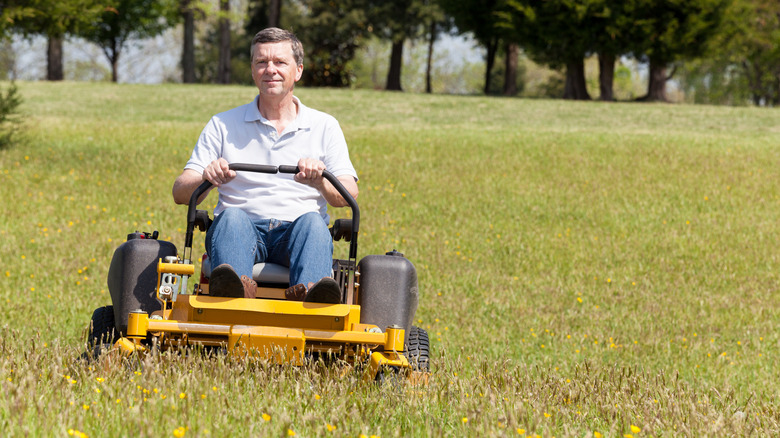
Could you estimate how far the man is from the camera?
12.4ft

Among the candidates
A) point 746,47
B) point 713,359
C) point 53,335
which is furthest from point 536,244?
point 746,47

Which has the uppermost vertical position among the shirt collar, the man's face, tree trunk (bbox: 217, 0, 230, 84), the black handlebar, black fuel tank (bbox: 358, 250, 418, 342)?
tree trunk (bbox: 217, 0, 230, 84)

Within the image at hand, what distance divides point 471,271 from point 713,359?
9.57ft

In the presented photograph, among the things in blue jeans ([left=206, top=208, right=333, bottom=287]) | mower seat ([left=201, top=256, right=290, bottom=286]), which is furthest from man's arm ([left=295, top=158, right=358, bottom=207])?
mower seat ([left=201, top=256, right=290, bottom=286])

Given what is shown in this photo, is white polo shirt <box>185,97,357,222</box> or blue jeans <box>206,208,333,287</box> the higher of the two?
white polo shirt <box>185,97,357,222</box>

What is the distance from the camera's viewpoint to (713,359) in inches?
253

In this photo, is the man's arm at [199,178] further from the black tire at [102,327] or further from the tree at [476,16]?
the tree at [476,16]

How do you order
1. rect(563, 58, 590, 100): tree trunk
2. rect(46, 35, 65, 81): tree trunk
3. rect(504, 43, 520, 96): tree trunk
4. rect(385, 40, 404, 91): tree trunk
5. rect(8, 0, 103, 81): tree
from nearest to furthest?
rect(8, 0, 103, 81): tree
rect(563, 58, 590, 100): tree trunk
rect(46, 35, 65, 81): tree trunk
rect(504, 43, 520, 96): tree trunk
rect(385, 40, 404, 91): tree trunk

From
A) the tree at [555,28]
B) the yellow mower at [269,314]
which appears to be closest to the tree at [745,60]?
the tree at [555,28]

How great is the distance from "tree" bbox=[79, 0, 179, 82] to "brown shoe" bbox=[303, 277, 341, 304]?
41.3 meters

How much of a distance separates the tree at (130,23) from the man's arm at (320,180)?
40.7 m

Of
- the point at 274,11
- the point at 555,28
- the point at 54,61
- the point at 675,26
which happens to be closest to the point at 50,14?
the point at 555,28

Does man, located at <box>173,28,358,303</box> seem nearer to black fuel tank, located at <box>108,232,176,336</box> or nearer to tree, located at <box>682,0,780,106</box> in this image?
black fuel tank, located at <box>108,232,176,336</box>

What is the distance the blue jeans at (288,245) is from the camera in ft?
12.3
